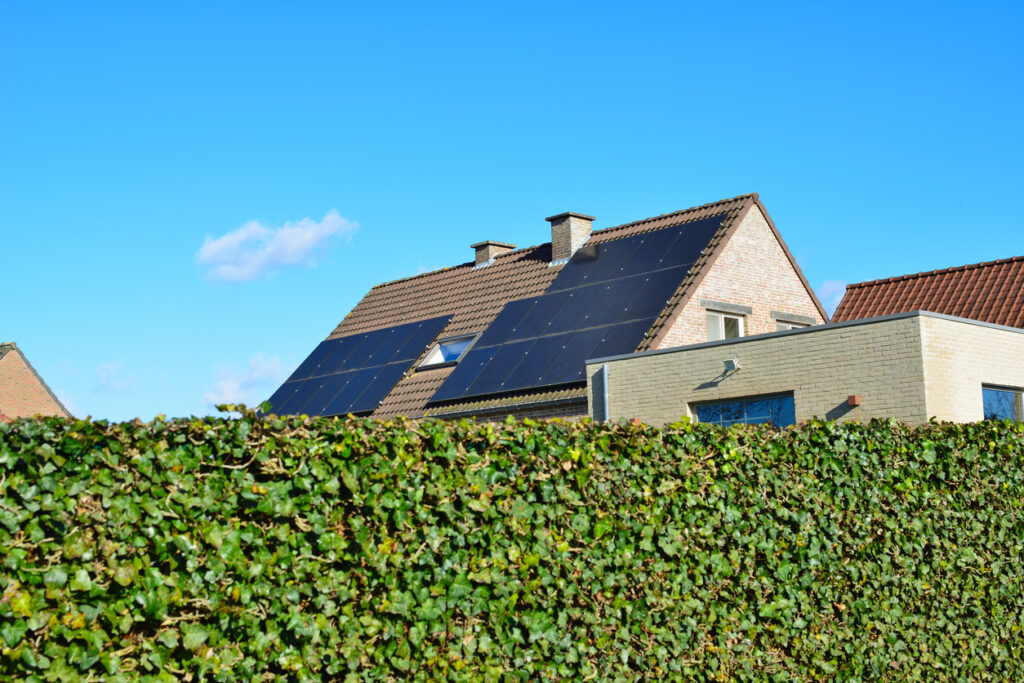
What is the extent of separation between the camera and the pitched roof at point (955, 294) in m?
22.1

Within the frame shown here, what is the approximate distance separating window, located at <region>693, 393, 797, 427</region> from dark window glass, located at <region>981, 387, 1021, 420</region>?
2.56 metres

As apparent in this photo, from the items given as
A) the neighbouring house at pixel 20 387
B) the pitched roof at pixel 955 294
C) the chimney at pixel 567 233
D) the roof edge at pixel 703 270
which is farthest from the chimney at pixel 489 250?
the neighbouring house at pixel 20 387

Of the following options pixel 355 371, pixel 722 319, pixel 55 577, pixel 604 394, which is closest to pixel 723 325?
pixel 722 319

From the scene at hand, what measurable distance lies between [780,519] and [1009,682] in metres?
3.54

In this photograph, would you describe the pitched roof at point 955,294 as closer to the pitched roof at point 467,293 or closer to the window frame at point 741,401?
the pitched roof at point 467,293

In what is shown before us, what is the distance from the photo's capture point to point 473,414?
772 inches

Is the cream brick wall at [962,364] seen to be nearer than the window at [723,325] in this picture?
Yes

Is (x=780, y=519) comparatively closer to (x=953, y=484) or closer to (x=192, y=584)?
(x=953, y=484)

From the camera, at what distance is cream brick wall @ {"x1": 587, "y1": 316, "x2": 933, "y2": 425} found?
13.9 metres

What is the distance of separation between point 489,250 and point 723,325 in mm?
7599

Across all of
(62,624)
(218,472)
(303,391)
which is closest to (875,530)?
(218,472)

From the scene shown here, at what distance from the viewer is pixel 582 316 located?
19.9 m

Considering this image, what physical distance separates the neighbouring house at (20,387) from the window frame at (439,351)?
77.9ft

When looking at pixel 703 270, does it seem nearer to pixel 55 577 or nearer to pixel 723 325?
pixel 723 325
